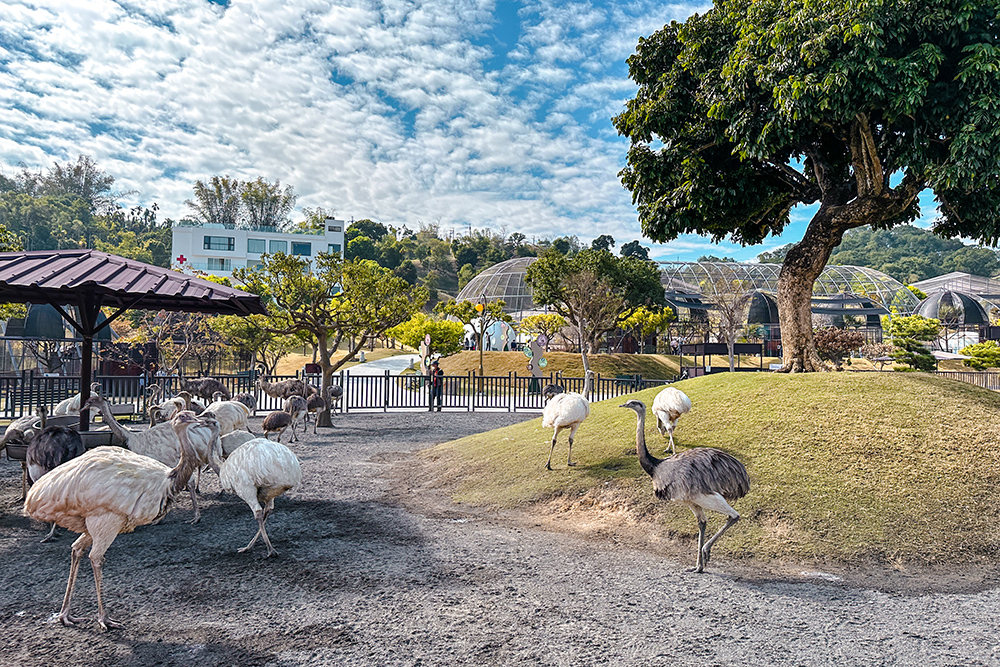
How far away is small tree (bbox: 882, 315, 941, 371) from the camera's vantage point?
90.0 ft

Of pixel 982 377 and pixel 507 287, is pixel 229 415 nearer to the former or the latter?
pixel 982 377

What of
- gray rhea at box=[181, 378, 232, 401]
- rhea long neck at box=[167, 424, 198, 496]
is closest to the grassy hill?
rhea long neck at box=[167, 424, 198, 496]

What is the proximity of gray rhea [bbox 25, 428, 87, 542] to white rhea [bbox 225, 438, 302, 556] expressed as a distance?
5.68 ft

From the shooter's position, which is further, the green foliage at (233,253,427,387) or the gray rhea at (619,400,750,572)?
the green foliage at (233,253,427,387)

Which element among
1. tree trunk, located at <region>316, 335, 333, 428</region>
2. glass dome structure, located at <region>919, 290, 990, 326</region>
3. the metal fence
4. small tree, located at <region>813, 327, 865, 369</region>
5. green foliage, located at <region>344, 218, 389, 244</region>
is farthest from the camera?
green foliage, located at <region>344, 218, 389, 244</region>

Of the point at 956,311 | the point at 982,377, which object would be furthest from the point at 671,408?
the point at 956,311

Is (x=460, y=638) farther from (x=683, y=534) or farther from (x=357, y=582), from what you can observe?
(x=683, y=534)

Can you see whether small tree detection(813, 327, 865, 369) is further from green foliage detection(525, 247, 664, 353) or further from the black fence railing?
the black fence railing

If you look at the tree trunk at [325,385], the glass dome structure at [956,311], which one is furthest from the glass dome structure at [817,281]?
the tree trunk at [325,385]

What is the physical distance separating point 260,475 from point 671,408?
5.61m

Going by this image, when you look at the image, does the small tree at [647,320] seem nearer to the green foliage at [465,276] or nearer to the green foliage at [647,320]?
the green foliage at [647,320]

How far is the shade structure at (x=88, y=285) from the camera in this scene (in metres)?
7.59

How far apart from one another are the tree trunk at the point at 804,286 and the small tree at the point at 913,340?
20.1m

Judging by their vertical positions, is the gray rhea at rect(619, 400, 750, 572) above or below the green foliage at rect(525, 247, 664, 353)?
below
